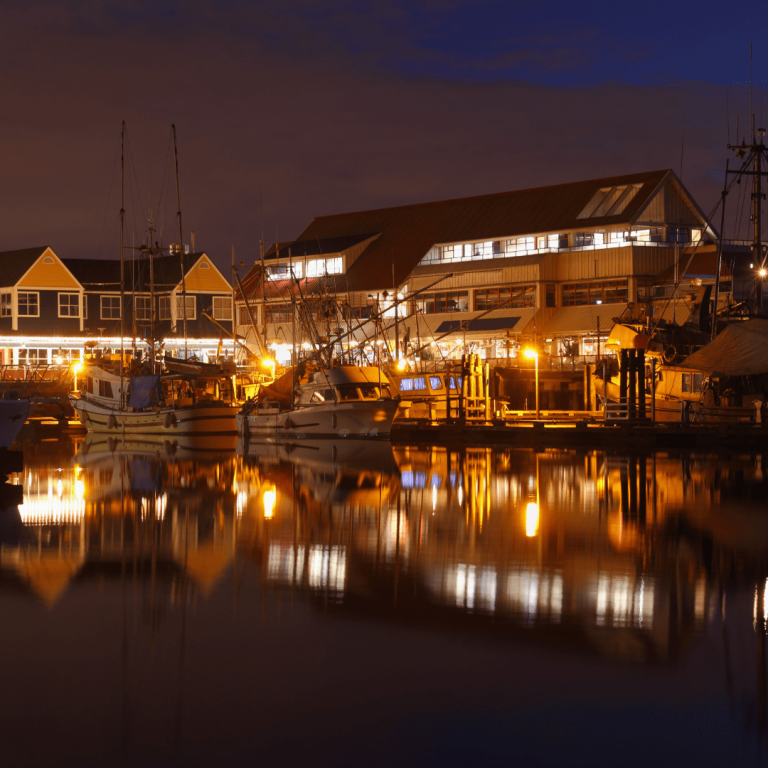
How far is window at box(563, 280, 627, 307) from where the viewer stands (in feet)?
237

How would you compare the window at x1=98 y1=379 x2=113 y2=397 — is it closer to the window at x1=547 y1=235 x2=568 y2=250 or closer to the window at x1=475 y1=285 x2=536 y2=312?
the window at x1=475 y1=285 x2=536 y2=312

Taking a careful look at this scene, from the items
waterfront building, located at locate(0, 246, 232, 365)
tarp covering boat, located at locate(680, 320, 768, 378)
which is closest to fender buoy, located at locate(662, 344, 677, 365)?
tarp covering boat, located at locate(680, 320, 768, 378)

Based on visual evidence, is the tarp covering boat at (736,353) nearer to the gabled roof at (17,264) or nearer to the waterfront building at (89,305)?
the waterfront building at (89,305)

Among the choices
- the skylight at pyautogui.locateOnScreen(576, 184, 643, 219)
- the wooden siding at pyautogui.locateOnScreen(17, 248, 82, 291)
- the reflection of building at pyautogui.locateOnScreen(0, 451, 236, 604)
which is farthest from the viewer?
the wooden siding at pyautogui.locateOnScreen(17, 248, 82, 291)

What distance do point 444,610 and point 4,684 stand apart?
209 inches

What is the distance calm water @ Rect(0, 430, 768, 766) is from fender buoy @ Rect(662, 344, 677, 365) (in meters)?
24.6

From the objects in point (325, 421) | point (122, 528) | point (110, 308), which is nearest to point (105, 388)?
point (325, 421)

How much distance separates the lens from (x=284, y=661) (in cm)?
1134

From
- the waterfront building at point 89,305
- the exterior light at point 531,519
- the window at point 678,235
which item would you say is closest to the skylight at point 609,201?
the window at point 678,235

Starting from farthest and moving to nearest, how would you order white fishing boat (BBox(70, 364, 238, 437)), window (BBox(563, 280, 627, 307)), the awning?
window (BBox(563, 280, 627, 307))
the awning
white fishing boat (BBox(70, 364, 238, 437))

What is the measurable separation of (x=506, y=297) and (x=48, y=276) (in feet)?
111

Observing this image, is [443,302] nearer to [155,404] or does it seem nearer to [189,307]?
[189,307]

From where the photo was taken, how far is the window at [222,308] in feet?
292

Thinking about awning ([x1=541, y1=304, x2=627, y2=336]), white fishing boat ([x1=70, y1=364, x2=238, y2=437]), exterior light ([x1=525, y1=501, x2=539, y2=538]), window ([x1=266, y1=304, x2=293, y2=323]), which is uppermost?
window ([x1=266, y1=304, x2=293, y2=323])
